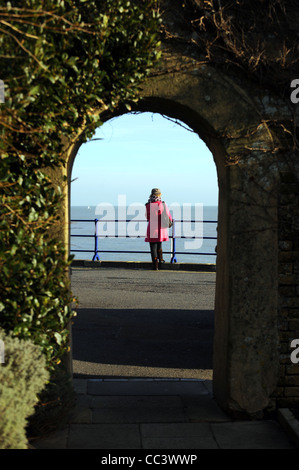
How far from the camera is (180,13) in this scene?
5410 mm

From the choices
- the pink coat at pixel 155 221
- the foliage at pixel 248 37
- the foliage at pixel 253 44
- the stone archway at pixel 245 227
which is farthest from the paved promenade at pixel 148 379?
the foliage at pixel 248 37

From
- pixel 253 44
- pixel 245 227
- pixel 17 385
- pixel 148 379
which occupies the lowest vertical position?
pixel 148 379

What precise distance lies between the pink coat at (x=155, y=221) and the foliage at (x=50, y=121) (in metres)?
9.03

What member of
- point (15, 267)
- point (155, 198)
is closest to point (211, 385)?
→ point (15, 267)

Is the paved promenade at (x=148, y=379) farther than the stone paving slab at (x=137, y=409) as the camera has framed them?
No

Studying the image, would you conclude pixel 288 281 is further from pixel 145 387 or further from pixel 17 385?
pixel 17 385

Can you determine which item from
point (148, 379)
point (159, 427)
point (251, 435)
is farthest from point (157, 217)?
point (251, 435)

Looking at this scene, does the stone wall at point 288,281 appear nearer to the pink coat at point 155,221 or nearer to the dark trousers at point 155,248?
the pink coat at point 155,221

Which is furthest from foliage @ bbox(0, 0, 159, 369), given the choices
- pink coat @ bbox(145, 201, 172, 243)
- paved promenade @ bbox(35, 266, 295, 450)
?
pink coat @ bbox(145, 201, 172, 243)

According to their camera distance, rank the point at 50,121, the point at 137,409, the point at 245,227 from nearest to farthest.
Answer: the point at 50,121 → the point at 245,227 → the point at 137,409

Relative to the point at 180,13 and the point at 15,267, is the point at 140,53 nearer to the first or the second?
the point at 180,13

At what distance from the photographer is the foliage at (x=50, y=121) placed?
4.15 metres

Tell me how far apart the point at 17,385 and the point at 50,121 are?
1.93m

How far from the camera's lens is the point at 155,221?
14.1 metres
